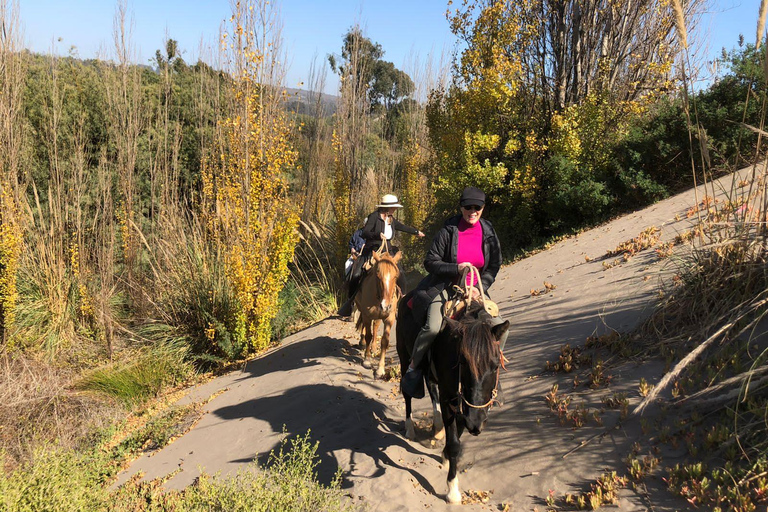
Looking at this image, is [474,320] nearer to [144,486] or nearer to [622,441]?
[622,441]

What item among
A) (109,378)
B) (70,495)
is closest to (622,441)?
(70,495)

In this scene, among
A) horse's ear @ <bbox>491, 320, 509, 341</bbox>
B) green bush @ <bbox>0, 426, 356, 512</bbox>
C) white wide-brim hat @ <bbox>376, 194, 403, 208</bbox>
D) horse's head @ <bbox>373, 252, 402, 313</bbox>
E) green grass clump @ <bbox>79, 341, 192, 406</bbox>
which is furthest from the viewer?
white wide-brim hat @ <bbox>376, 194, 403, 208</bbox>

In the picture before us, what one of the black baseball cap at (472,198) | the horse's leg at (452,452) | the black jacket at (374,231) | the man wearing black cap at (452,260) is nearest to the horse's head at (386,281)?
the black jacket at (374,231)

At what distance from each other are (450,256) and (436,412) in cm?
177

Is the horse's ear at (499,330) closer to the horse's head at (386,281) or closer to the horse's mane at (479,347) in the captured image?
the horse's mane at (479,347)

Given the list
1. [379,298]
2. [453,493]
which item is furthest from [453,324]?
[379,298]

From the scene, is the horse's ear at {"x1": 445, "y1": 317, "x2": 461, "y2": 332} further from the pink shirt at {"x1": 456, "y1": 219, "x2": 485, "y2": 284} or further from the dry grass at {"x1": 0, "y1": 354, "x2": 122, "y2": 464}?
the dry grass at {"x1": 0, "y1": 354, "x2": 122, "y2": 464}

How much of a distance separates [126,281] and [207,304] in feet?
8.86

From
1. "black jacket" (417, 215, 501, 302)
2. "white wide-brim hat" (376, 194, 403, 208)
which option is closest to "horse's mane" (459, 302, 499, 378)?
"black jacket" (417, 215, 501, 302)

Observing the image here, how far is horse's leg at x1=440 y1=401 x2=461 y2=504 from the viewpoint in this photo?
4.46 m

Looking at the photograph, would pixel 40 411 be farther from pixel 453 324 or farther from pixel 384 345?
pixel 453 324

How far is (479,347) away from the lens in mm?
4051

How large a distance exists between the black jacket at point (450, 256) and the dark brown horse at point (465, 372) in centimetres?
57

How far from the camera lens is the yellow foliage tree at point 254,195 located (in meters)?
9.00
